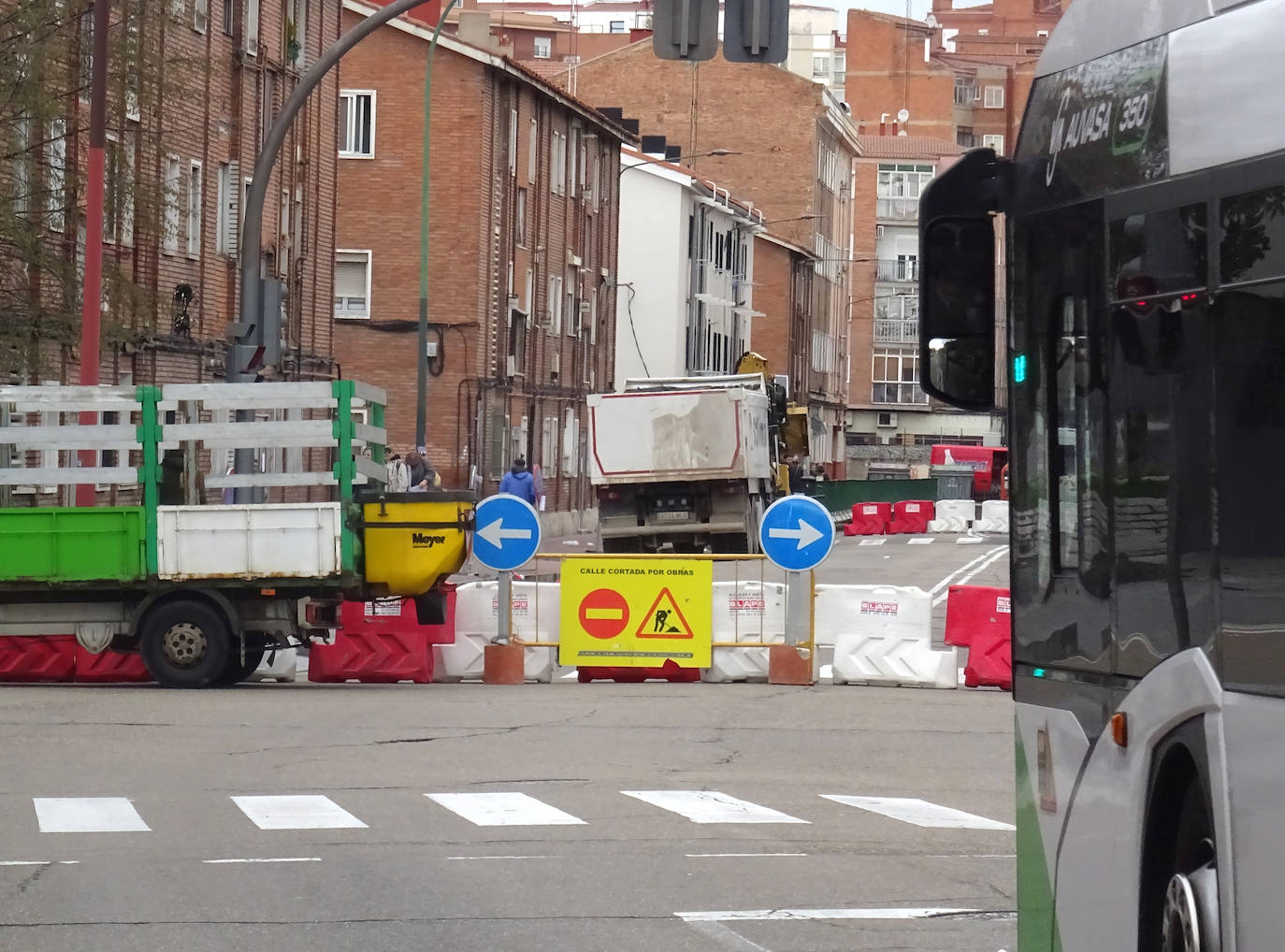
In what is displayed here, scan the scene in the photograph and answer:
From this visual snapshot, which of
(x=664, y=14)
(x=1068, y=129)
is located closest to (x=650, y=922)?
(x=1068, y=129)

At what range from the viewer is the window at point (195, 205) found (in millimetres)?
38906

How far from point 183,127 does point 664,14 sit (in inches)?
790

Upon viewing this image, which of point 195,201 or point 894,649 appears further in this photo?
point 195,201

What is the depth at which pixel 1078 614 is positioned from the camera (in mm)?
6016

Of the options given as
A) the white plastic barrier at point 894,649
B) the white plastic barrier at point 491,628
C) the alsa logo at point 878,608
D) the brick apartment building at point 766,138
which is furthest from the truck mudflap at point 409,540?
the brick apartment building at point 766,138

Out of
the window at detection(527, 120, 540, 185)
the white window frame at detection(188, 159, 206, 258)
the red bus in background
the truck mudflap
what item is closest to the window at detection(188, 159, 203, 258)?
the white window frame at detection(188, 159, 206, 258)

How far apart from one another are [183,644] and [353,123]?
37.7m

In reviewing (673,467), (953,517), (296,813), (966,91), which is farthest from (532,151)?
(966,91)

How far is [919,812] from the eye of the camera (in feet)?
39.8

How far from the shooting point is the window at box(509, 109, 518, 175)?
5778 cm

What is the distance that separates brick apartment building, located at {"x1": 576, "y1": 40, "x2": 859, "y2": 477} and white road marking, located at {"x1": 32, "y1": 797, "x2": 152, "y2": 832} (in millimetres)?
78910

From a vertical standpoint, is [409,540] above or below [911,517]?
above

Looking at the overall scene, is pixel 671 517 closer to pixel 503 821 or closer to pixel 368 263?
pixel 368 263

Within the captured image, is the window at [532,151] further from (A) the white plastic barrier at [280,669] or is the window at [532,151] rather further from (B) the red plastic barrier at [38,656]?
(B) the red plastic barrier at [38,656]
